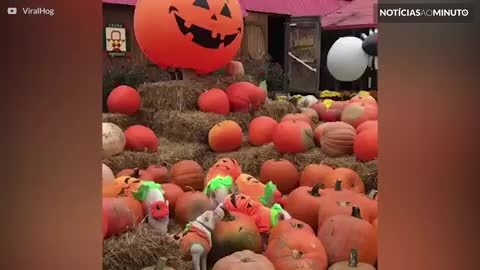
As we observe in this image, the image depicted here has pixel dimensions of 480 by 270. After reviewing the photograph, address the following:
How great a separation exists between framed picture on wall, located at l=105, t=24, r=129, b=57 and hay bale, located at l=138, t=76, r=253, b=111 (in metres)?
0.84

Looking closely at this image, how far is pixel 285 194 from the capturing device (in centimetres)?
323

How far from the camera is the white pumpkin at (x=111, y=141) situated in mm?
3388

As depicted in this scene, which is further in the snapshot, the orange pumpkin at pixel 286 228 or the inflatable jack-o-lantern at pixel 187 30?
the inflatable jack-o-lantern at pixel 187 30

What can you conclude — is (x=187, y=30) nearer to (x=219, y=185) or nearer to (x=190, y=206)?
(x=219, y=185)

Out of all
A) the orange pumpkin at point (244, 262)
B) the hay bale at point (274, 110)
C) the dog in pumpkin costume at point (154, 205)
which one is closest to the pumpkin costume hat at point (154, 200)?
the dog in pumpkin costume at point (154, 205)

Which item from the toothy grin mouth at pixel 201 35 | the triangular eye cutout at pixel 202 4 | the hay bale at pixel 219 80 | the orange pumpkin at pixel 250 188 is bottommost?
the orange pumpkin at pixel 250 188

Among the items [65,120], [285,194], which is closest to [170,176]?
[285,194]

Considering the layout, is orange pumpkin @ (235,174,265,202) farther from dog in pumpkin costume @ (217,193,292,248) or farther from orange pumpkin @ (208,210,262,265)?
orange pumpkin @ (208,210,262,265)

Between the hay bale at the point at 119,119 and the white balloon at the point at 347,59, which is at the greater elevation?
the white balloon at the point at 347,59

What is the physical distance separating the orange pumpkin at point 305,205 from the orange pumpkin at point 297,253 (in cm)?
40

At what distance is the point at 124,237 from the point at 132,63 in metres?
3.20

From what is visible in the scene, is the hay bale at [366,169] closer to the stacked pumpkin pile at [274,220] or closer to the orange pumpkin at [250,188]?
the stacked pumpkin pile at [274,220]
